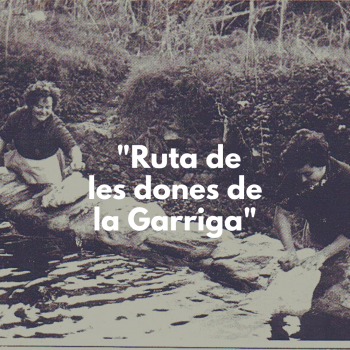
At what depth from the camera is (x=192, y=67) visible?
9.44 feet

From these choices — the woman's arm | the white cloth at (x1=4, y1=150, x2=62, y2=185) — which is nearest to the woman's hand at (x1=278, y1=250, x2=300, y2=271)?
the woman's arm

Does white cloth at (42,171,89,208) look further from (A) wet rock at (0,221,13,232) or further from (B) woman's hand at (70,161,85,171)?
(A) wet rock at (0,221,13,232)

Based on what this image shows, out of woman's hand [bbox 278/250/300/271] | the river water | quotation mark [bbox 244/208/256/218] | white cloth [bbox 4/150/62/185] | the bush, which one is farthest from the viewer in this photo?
the bush

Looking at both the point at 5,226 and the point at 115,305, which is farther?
the point at 5,226

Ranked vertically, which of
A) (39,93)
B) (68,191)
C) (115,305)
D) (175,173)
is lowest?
(115,305)

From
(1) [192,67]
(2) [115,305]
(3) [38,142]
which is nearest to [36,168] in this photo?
(3) [38,142]

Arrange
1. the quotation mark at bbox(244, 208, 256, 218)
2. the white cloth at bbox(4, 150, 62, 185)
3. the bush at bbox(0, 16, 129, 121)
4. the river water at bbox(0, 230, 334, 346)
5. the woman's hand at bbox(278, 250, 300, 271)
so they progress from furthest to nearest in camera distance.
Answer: the bush at bbox(0, 16, 129, 121) < the white cloth at bbox(4, 150, 62, 185) < the quotation mark at bbox(244, 208, 256, 218) < the woman's hand at bbox(278, 250, 300, 271) < the river water at bbox(0, 230, 334, 346)

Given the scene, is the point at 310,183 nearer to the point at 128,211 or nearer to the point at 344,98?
the point at 344,98

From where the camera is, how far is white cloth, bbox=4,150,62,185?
2645 millimetres

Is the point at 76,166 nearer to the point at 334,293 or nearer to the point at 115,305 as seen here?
the point at 115,305

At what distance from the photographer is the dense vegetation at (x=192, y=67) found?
2.70 metres

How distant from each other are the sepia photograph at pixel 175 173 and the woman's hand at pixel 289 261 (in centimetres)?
1

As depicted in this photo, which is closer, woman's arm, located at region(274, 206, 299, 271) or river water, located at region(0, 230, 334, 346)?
river water, located at region(0, 230, 334, 346)

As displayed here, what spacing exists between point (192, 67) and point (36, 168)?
1285 mm
